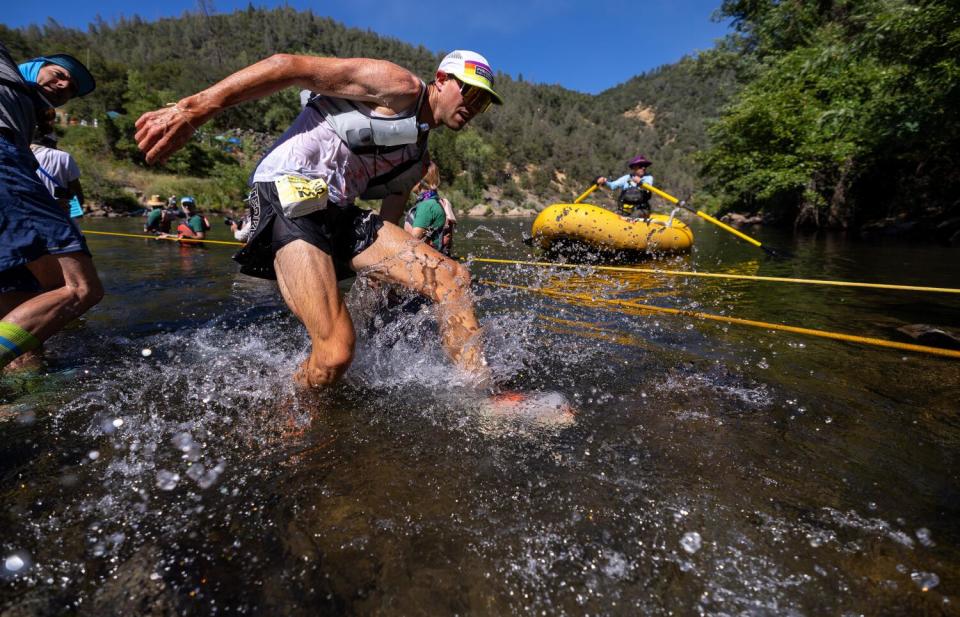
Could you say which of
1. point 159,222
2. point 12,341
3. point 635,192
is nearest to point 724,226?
point 635,192

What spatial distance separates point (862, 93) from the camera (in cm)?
1549

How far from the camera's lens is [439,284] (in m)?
2.47

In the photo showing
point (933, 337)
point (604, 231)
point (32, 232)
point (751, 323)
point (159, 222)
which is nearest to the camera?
point (32, 232)

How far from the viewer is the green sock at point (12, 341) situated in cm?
201

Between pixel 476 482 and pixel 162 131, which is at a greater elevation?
pixel 162 131

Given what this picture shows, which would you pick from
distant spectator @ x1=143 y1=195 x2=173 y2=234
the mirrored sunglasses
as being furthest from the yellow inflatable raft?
distant spectator @ x1=143 y1=195 x2=173 y2=234

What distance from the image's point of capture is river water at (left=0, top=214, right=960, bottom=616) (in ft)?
3.94

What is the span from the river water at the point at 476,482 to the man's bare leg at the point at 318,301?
9.7 inches

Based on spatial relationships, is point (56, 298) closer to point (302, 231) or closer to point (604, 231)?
point (302, 231)

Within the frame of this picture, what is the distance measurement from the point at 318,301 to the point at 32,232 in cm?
130

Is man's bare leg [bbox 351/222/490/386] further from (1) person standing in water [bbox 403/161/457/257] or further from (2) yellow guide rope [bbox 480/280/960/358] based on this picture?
(1) person standing in water [bbox 403/161/457/257]

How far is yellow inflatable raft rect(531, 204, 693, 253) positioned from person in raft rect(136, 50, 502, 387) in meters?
6.55

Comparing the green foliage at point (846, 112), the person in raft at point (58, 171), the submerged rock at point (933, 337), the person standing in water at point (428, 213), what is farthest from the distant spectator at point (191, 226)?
the green foliage at point (846, 112)

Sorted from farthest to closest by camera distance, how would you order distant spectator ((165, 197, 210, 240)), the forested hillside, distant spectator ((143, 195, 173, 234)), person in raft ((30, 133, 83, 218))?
the forested hillside < distant spectator ((143, 195, 173, 234)) < distant spectator ((165, 197, 210, 240)) < person in raft ((30, 133, 83, 218))
